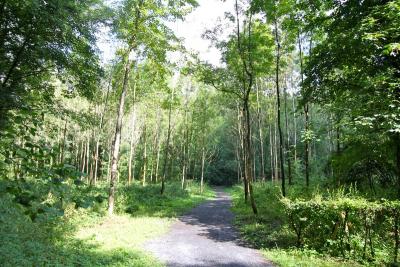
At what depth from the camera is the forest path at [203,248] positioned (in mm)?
8508

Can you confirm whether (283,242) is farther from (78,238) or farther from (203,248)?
(78,238)

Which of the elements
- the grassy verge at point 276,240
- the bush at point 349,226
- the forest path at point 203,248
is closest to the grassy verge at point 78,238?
the forest path at point 203,248

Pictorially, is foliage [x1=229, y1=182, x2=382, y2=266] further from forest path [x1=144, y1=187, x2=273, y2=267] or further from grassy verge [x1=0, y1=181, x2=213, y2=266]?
grassy verge [x1=0, y1=181, x2=213, y2=266]

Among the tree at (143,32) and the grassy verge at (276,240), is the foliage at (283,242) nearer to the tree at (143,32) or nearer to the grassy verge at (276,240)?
the grassy verge at (276,240)

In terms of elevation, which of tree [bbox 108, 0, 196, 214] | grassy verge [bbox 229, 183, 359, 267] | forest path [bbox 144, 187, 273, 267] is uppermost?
tree [bbox 108, 0, 196, 214]

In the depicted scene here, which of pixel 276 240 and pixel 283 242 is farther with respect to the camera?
pixel 276 240

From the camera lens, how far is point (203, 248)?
9.94 metres

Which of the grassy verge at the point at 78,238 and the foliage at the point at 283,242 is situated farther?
the foliage at the point at 283,242

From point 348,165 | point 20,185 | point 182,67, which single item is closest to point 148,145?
point 182,67

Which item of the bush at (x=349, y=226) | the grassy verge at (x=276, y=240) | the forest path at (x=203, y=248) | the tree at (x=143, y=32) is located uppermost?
the tree at (x=143, y=32)

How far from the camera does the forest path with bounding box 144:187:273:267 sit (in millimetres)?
8508

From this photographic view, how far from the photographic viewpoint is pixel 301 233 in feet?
32.6

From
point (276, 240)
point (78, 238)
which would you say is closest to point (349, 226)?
point (276, 240)

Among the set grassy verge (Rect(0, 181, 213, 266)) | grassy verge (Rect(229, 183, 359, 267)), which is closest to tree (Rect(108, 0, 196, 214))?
grassy verge (Rect(0, 181, 213, 266))
